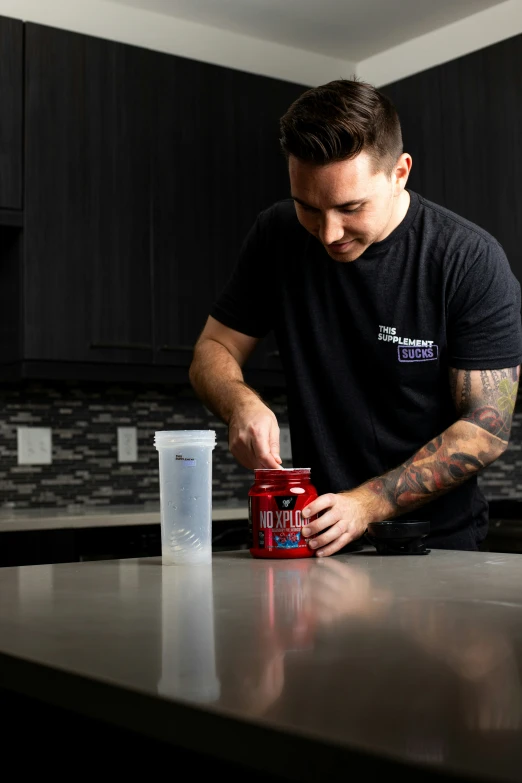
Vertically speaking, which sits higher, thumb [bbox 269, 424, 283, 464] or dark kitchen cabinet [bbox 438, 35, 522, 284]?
dark kitchen cabinet [bbox 438, 35, 522, 284]

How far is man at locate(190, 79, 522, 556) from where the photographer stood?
1.58 metres

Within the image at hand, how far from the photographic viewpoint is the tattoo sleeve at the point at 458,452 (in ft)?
5.12

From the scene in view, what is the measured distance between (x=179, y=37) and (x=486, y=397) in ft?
8.63

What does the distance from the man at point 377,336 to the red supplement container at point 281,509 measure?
3.8 inches

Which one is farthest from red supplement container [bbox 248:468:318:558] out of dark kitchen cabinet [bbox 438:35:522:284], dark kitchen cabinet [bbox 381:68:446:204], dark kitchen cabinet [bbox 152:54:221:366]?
dark kitchen cabinet [bbox 381:68:446:204]

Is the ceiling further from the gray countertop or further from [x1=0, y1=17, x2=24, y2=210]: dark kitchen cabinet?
the gray countertop

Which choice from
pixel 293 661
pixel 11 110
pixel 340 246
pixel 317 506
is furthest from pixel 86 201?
pixel 293 661

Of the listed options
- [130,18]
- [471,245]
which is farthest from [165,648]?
Answer: [130,18]

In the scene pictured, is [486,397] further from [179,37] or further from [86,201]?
[179,37]

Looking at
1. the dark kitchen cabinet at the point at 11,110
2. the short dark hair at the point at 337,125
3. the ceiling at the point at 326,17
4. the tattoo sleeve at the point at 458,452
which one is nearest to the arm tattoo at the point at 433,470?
the tattoo sleeve at the point at 458,452

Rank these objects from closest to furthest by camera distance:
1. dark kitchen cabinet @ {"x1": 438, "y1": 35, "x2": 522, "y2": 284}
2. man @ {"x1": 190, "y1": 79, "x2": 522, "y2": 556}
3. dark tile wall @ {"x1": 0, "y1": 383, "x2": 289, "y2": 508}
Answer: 1. man @ {"x1": 190, "y1": 79, "x2": 522, "y2": 556}
2. dark kitchen cabinet @ {"x1": 438, "y1": 35, "x2": 522, "y2": 284}
3. dark tile wall @ {"x1": 0, "y1": 383, "x2": 289, "y2": 508}

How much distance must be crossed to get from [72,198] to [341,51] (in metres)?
1.59

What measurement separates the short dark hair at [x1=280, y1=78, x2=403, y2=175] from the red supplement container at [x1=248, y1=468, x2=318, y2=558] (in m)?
0.54

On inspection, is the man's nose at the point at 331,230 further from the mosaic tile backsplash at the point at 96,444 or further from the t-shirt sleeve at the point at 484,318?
the mosaic tile backsplash at the point at 96,444
